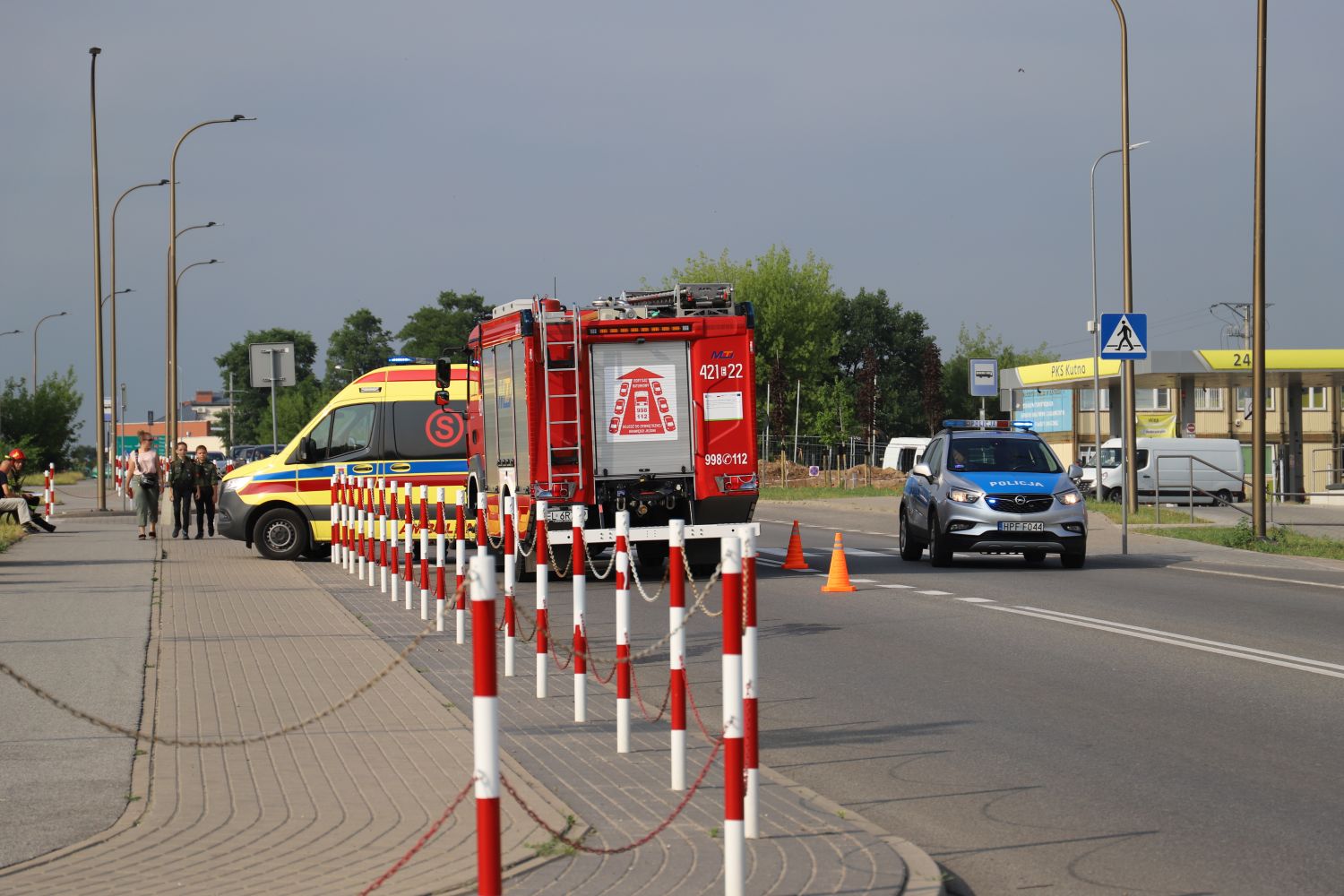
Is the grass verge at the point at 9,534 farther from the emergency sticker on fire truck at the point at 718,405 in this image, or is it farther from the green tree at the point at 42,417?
the green tree at the point at 42,417

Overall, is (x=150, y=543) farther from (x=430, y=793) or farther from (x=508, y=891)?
(x=508, y=891)

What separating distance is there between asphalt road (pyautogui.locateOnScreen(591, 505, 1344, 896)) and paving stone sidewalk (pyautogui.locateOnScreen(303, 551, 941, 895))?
288 millimetres

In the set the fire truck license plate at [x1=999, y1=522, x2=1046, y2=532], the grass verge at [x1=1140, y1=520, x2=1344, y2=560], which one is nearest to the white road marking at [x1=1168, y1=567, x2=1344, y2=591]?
the fire truck license plate at [x1=999, y1=522, x2=1046, y2=532]

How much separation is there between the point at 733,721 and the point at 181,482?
1021 inches

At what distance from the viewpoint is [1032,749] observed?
27.7ft

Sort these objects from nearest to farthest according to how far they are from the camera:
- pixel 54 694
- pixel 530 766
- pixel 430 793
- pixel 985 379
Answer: pixel 430 793 < pixel 530 766 < pixel 54 694 < pixel 985 379

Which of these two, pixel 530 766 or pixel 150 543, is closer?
pixel 530 766

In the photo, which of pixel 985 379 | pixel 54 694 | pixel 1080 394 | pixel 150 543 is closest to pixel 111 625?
pixel 54 694

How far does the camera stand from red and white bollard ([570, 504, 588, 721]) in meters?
9.30

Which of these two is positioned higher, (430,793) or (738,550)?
(738,550)

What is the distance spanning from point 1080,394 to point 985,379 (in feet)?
125

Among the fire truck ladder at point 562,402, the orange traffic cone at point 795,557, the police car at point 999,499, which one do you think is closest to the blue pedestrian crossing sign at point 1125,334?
the police car at point 999,499

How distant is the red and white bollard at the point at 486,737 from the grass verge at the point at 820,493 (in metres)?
47.4

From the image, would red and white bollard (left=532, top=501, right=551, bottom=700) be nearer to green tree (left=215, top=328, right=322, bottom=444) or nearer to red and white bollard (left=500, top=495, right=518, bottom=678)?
red and white bollard (left=500, top=495, right=518, bottom=678)
